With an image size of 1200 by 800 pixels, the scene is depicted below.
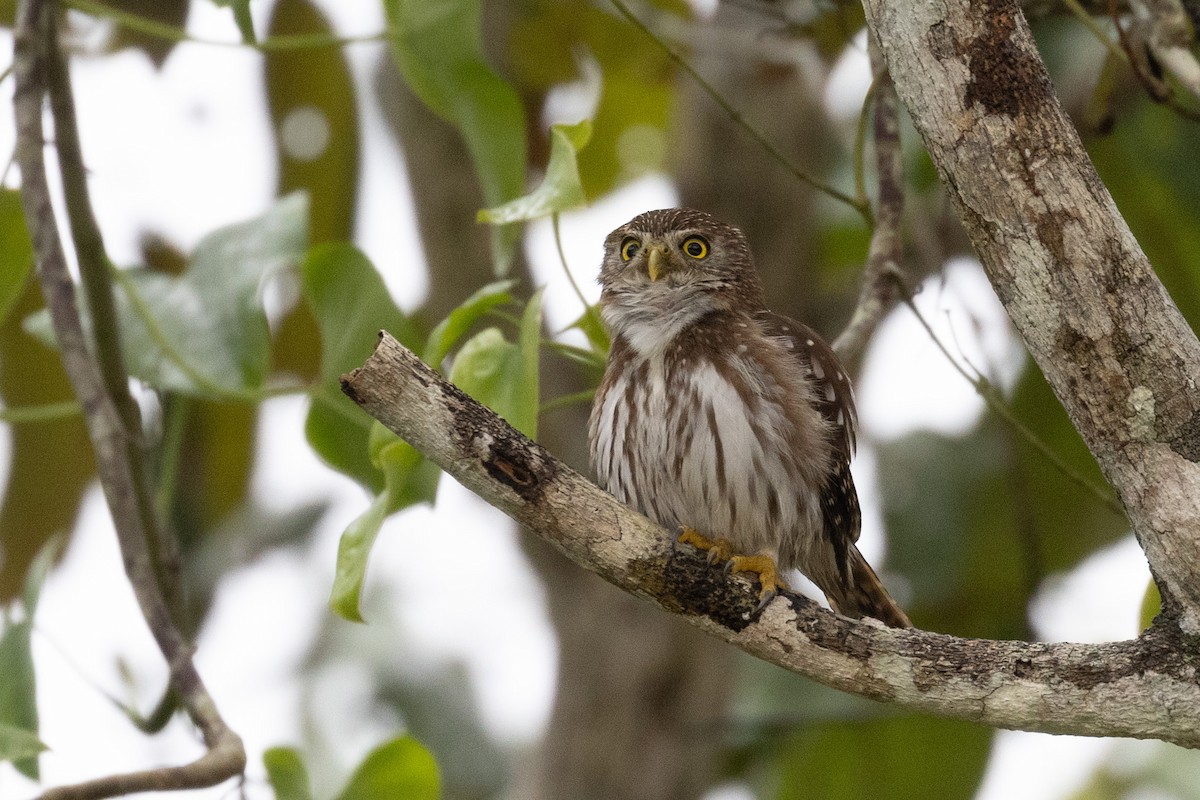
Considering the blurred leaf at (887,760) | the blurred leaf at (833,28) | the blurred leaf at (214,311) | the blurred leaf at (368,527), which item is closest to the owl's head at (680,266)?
the blurred leaf at (833,28)

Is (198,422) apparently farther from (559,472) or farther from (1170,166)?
(1170,166)

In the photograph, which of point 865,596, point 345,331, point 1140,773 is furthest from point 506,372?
point 1140,773

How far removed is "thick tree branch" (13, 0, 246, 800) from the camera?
2.52 metres

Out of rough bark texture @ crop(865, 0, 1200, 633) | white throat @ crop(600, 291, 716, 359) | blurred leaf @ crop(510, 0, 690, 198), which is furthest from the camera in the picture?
blurred leaf @ crop(510, 0, 690, 198)

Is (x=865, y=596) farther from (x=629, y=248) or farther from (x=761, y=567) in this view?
(x=629, y=248)

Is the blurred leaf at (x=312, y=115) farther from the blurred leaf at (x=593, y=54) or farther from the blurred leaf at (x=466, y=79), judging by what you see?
the blurred leaf at (x=466, y=79)

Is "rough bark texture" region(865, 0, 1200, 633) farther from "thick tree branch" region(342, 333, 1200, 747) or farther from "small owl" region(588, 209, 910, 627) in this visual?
"small owl" region(588, 209, 910, 627)

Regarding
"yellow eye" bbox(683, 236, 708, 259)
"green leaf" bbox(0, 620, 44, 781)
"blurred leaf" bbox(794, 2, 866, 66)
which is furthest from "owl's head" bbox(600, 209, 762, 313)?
"green leaf" bbox(0, 620, 44, 781)

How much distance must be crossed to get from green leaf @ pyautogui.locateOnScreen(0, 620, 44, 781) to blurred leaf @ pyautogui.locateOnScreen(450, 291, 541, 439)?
3.92 ft

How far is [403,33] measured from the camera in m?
3.45

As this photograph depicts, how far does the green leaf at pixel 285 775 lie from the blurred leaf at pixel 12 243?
140cm

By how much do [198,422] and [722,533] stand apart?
2350 millimetres

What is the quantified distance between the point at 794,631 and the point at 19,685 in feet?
5.84

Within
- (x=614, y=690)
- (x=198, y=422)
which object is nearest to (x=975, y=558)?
(x=614, y=690)
